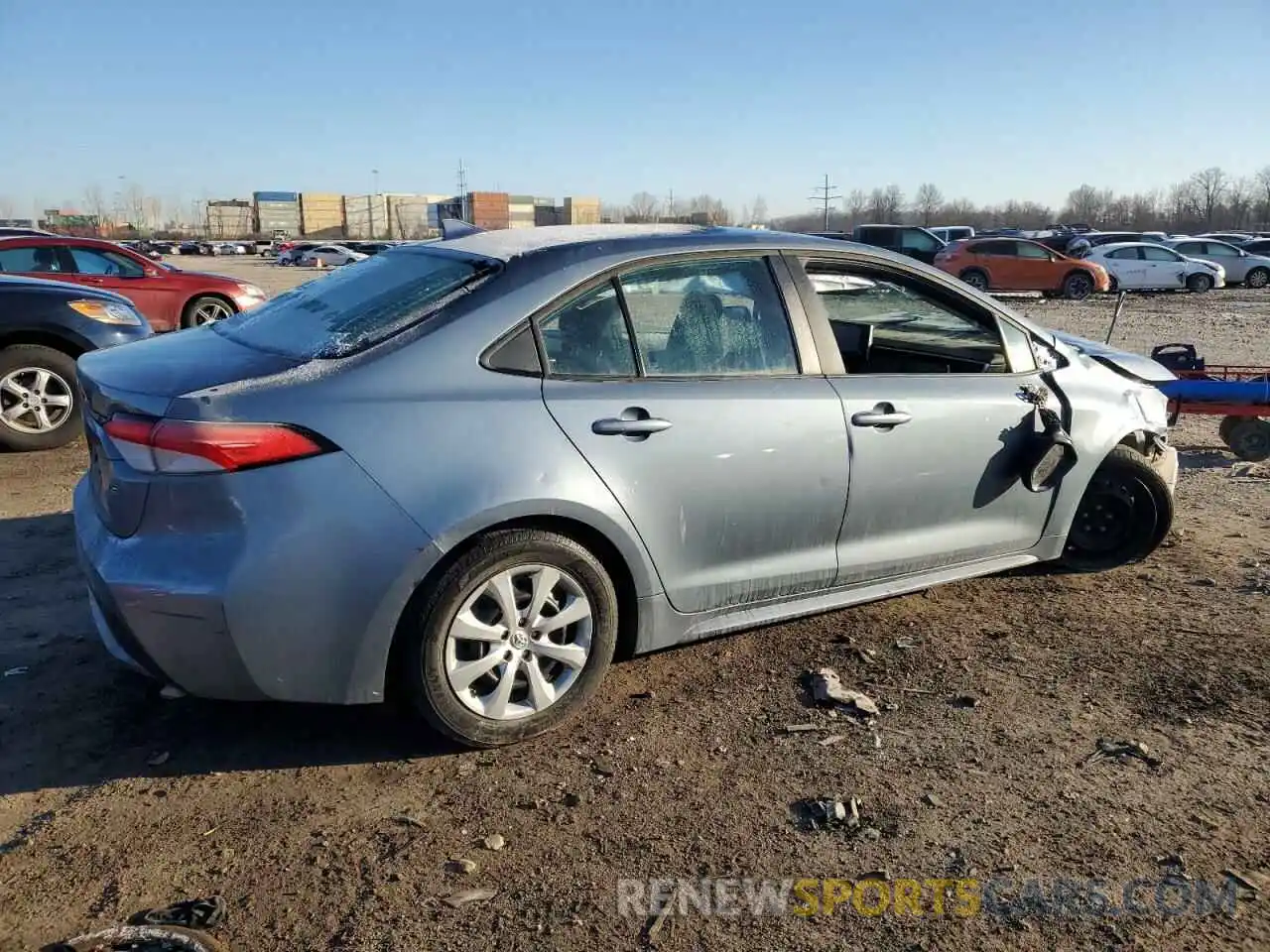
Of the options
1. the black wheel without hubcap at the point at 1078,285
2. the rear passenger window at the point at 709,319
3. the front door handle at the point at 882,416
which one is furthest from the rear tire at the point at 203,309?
the black wheel without hubcap at the point at 1078,285

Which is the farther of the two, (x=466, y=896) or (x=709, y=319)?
(x=709, y=319)

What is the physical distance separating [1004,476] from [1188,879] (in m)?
1.84

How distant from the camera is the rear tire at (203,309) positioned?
37.8 feet

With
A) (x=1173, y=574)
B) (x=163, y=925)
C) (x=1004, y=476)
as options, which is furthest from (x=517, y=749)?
(x=1173, y=574)

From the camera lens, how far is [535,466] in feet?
9.75

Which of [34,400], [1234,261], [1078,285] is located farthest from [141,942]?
[1234,261]

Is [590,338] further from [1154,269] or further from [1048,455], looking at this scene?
[1154,269]

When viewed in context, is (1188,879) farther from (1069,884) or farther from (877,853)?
(877,853)

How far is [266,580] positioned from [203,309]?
10115 mm

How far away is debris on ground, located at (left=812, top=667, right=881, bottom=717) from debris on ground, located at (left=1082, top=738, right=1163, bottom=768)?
2.32ft

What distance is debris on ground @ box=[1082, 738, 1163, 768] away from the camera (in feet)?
10.3

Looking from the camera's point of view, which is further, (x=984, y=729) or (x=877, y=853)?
(x=984, y=729)

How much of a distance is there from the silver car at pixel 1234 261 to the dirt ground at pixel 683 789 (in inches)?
1234

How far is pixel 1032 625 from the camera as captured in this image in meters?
4.18
